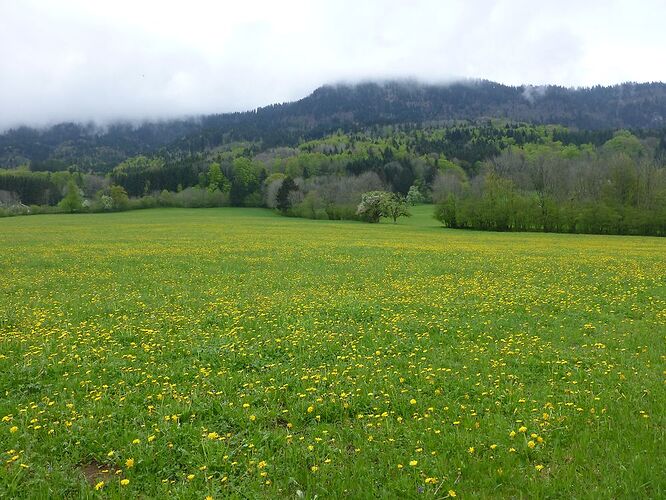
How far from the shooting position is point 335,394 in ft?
25.4

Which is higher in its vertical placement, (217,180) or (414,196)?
(217,180)

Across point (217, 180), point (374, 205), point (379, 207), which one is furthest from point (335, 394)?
point (217, 180)

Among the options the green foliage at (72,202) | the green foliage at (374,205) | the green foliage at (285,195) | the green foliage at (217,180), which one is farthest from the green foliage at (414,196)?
the green foliage at (72,202)

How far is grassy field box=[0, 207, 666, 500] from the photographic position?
543 centimetres

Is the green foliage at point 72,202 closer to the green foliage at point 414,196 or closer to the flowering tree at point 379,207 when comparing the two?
the flowering tree at point 379,207

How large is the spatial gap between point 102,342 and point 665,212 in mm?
76443

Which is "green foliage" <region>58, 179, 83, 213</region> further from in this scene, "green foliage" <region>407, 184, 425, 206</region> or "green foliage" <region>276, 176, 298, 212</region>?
"green foliage" <region>407, 184, 425, 206</region>

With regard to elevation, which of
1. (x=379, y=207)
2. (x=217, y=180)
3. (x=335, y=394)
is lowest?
(x=335, y=394)

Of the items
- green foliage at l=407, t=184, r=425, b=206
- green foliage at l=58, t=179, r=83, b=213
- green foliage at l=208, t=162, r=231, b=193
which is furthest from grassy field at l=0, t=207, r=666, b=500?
green foliage at l=208, t=162, r=231, b=193

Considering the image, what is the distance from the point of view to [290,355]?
32.4ft

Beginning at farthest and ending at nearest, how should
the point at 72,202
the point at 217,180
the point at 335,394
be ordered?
the point at 217,180 < the point at 72,202 < the point at 335,394

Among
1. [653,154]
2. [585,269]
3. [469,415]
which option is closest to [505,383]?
[469,415]

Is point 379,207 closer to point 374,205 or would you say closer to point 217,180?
point 374,205

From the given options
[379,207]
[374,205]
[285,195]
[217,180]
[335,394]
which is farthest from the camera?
[217,180]
